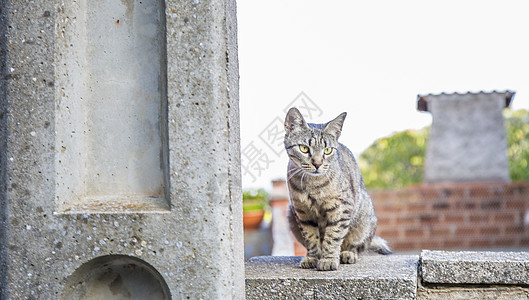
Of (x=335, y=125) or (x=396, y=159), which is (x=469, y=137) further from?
(x=335, y=125)

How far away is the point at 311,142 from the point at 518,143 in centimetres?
1137

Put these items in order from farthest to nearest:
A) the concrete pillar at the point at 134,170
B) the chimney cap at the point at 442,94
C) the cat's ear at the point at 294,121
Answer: the chimney cap at the point at 442,94, the cat's ear at the point at 294,121, the concrete pillar at the point at 134,170

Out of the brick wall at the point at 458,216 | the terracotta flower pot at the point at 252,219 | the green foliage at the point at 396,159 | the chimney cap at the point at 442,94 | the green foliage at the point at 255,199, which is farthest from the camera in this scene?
the green foliage at the point at 396,159

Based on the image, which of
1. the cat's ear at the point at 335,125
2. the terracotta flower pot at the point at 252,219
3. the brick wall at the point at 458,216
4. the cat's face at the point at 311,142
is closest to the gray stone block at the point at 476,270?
the cat's face at the point at 311,142

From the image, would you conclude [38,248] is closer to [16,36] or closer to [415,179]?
[16,36]

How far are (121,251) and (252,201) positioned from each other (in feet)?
21.9

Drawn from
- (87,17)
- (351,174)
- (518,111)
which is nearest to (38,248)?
(87,17)

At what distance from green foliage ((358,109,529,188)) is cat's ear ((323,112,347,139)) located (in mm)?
9427

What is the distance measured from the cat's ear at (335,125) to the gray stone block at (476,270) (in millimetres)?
912

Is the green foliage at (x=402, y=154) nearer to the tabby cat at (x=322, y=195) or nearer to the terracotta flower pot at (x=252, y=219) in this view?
the terracotta flower pot at (x=252, y=219)

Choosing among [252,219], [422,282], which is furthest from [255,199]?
[422,282]

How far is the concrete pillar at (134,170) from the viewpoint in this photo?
6.60 feet

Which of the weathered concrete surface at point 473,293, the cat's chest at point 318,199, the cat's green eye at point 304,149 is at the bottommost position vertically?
the weathered concrete surface at point 473,293

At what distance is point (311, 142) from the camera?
2.80 metres
